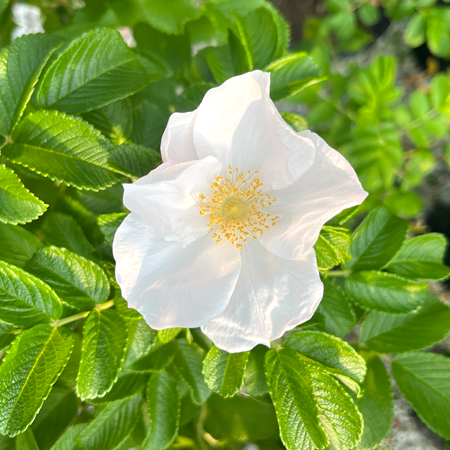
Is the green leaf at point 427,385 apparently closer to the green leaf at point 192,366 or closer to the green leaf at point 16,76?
the green leaf at point 192,366

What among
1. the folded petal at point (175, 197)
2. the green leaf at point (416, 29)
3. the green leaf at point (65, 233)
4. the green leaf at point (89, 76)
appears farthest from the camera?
the green leaf at point (416, 29)

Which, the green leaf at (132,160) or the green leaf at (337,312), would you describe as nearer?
the green leaf at (132,160)

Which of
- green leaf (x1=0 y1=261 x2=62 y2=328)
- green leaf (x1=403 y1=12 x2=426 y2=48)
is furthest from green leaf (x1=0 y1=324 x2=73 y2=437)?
green leaf (x1=403 y1=12 x2=426 y2=48)

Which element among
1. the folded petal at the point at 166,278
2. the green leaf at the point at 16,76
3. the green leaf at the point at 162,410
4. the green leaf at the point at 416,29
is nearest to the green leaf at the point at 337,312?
the folded petal at the point at 166,278

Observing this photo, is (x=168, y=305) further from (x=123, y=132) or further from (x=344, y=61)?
(x=344, y=61)

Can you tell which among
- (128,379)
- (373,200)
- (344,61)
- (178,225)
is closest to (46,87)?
(178,225)

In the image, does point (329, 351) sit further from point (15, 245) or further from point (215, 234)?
point (15, 245)

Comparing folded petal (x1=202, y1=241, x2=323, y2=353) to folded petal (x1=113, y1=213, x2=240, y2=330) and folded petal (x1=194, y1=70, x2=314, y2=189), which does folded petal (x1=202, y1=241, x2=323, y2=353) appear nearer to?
folded petal (x1=113, y1=213, x2=240, y2=330)

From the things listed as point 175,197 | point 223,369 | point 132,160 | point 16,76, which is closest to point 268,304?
point 223,369
